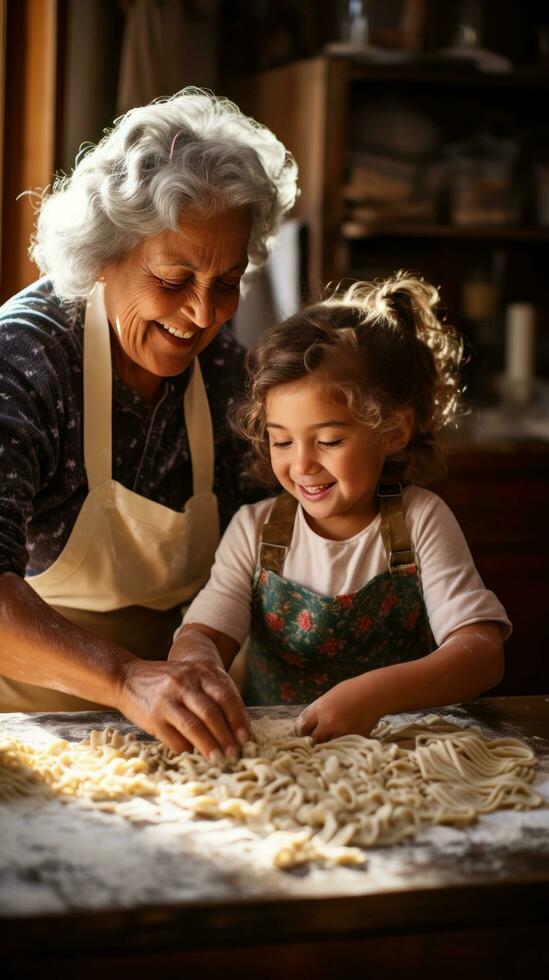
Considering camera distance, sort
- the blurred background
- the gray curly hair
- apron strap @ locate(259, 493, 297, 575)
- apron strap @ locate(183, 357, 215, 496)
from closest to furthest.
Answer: the gray curly hair → apron strap @ locate(259, 493, 297, 575) → apron strap @ locate(183, 357, 215, 496) → the blurred background

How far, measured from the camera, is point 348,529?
175 cm

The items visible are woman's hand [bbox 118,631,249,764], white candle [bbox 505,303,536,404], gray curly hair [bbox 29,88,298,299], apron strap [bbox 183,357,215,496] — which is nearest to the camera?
woman's hand [bbox 118,631,249,764]

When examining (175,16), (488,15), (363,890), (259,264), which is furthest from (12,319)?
(488,15)

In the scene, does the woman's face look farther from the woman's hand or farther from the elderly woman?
the woman's hand

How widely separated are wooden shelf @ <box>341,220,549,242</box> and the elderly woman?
1.38 meters

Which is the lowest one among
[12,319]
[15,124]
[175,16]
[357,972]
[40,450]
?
[357,972]

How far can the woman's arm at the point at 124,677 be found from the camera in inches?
52.9

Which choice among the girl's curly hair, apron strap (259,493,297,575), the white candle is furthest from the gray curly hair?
the white candle

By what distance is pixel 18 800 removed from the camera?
1201 millimetres

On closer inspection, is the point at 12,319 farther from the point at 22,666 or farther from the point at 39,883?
the point at 39,883

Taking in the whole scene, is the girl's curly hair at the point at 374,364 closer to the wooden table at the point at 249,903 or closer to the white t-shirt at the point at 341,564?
the white t-shirt at the point at 341,564

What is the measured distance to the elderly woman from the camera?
153cm

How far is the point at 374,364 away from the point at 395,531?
0.27 m

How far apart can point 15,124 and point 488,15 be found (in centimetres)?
157
